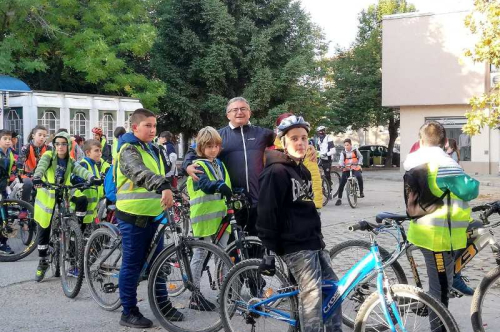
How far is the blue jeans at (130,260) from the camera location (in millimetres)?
5391

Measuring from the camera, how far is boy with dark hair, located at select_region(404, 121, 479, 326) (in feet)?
15.3

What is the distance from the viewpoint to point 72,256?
6688 millimetres

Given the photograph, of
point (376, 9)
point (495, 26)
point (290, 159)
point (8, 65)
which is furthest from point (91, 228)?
point (376, 9)

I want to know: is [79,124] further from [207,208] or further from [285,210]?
[285,210]

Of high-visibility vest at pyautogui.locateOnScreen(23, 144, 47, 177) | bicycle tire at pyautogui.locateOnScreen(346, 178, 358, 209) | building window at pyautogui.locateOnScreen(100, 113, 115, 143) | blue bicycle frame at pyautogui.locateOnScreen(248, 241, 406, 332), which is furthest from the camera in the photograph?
building window at pyautogui.locateOnScreen(100, 113, 115, 143)

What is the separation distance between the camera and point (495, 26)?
14086 millimetres

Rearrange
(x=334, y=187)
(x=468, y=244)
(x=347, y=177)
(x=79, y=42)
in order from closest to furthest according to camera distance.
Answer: (x=468, y=244)
(x=347, y=177)
(x=334, y=187)
(x=79, y=42)

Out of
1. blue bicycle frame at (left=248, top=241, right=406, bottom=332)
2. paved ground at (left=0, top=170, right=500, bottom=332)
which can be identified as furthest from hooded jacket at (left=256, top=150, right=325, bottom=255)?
paved ground at (left=0, top=170, right=500, bottom=332)

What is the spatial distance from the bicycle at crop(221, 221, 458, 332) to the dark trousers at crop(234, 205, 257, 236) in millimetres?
1316

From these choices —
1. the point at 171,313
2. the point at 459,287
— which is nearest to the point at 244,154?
the point at 171,313

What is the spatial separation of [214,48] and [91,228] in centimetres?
2193

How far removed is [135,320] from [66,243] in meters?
1.76

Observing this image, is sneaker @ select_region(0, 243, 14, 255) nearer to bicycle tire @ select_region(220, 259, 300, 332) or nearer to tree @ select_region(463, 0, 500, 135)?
bicycle tire @ select_region(220, 259, 300, 332)

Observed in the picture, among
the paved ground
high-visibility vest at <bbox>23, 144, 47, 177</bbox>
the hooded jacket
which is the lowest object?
the paved ground
